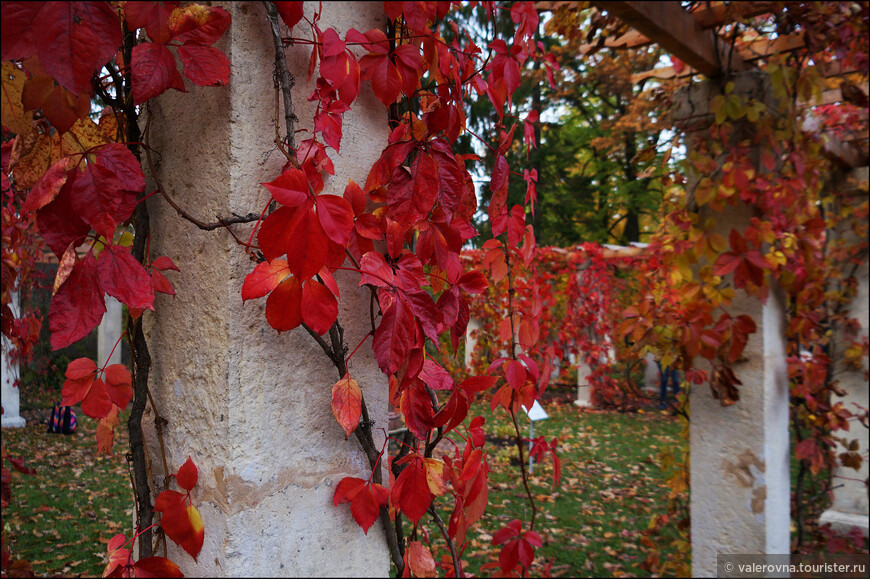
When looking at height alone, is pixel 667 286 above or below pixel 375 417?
above

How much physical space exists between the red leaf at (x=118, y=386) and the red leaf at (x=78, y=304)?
179mm

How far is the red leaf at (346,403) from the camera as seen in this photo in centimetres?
74

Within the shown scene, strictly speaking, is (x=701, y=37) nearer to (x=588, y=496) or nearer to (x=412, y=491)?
(x=412, y=491)

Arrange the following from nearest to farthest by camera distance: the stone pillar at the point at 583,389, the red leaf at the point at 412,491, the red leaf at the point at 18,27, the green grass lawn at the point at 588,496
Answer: the red leaf at the point at 18,27 → the red leaf at the point at 412,491 → the green grass lawn at the point at 588,496 → the stone pillar at the point at 583,389

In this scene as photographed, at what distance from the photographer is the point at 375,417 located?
89cm

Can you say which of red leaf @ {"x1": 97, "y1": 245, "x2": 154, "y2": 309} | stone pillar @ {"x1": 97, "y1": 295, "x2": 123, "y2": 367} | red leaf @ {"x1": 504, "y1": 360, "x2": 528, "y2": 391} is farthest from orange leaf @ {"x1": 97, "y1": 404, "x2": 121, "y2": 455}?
stone pillar @ {"x1": 97, "y1": 295, "x2": 123, "y2": 367}

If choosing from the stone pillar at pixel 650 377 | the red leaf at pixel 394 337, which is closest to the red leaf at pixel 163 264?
the red leaf at pixel 394 337

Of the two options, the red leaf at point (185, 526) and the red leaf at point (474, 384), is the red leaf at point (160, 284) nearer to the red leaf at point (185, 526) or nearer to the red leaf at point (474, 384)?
the red leaf at point (185, 526)

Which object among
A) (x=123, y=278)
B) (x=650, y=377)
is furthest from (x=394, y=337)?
(x=650, y=377)

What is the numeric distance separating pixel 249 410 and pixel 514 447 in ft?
20.0

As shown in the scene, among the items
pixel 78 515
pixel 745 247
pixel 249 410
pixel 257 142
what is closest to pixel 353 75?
pixel 257 142

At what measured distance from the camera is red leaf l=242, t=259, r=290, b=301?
2.13 feet

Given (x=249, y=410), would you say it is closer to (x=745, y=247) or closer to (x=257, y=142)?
(x=257, y=142)

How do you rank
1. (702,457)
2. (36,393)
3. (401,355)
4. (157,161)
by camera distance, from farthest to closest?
(36,393), (702,457), (157,161), (401,355)
